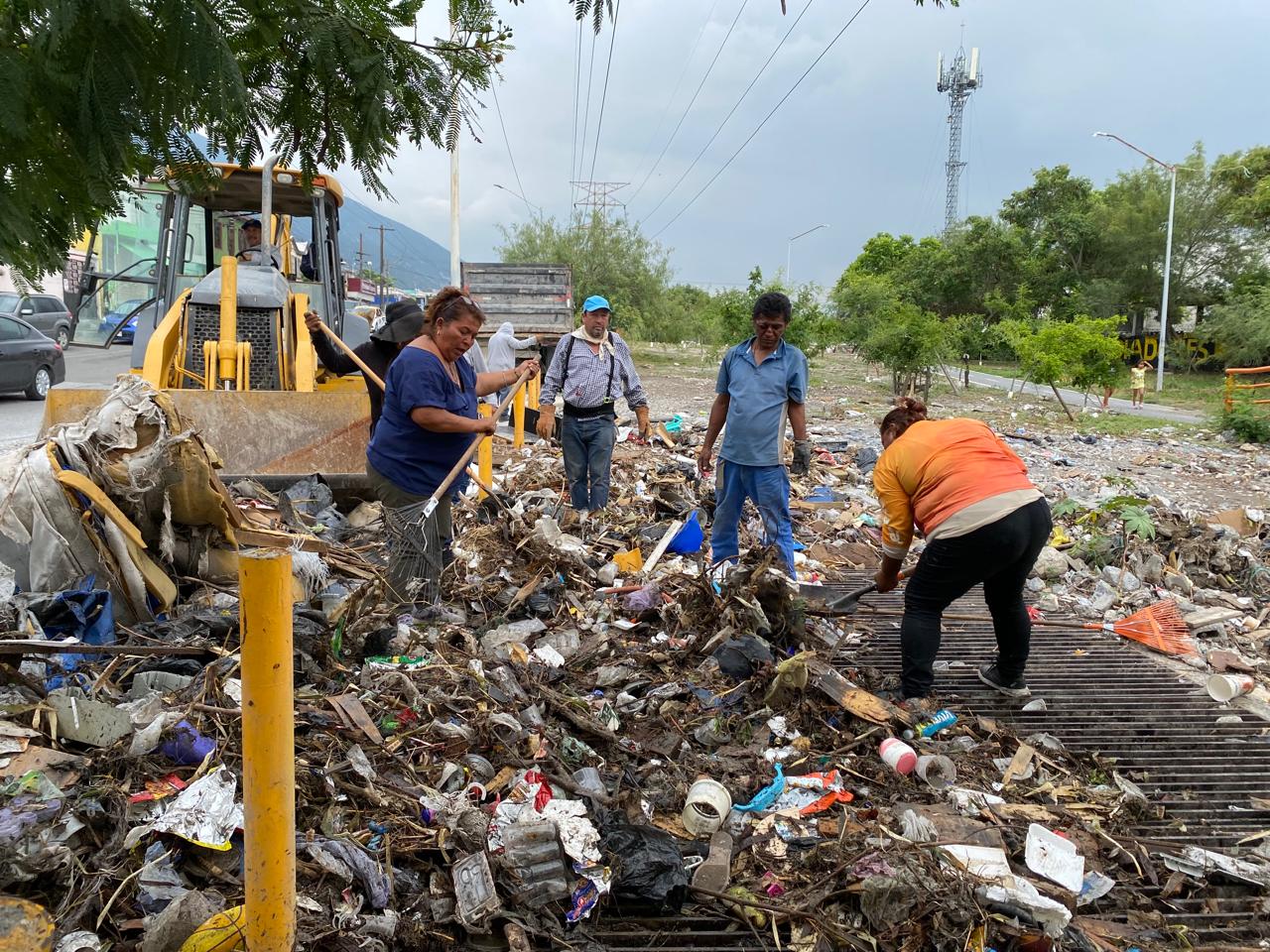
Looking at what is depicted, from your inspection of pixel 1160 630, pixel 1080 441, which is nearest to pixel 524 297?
pixel 1080 441

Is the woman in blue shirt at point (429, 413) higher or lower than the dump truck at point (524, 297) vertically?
lower

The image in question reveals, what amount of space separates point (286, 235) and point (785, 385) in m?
5.05

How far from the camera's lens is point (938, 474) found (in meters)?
3.73

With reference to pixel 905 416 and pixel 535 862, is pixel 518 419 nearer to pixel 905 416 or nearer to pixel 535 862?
pixel 905 416

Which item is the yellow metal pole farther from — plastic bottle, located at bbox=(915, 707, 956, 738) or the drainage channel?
plastic bottle, located at bbox=(915, 707, 956, 738)

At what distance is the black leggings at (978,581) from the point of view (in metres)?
3.63

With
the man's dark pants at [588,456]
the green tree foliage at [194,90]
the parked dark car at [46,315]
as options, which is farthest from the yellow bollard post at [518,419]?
the parked dark car at [46,315]

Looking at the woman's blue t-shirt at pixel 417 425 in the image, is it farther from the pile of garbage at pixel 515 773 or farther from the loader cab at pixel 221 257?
the loader cab at pixel 221 257

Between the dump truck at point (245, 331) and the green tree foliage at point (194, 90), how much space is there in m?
3.16

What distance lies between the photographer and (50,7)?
1.61m

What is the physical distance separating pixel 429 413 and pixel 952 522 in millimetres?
2424

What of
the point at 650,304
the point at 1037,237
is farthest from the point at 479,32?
the point at 1037,237

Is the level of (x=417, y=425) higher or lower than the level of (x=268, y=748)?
higher

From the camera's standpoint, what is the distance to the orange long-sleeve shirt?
368cm
